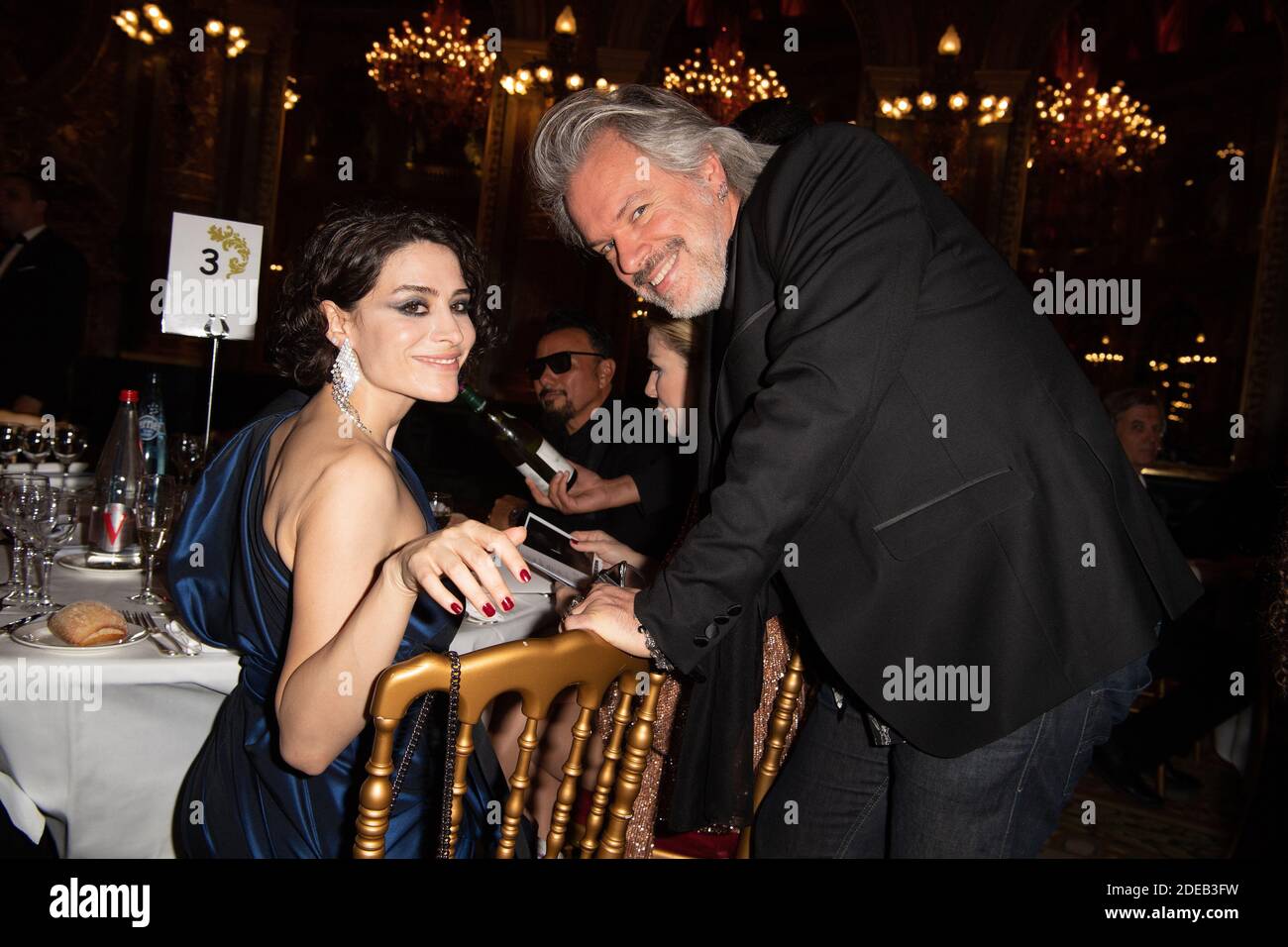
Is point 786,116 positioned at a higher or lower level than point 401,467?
higher

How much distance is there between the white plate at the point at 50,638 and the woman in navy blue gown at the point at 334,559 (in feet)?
0.37

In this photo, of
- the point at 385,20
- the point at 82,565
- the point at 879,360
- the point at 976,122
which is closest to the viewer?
the point at 879,360

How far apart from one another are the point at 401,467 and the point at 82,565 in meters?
1.03

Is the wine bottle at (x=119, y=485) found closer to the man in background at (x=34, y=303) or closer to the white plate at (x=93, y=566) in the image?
the white plate at (x=93, y=566)

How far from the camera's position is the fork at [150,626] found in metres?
1.85

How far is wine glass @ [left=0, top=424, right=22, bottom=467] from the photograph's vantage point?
334cm

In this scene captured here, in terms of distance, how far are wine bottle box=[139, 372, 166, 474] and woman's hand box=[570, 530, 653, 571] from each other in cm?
136

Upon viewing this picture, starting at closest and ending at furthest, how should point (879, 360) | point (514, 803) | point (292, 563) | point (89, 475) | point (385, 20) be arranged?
point (514, 803), point (879, 360), point (292, 563), point (89, 475), point (385, 20)

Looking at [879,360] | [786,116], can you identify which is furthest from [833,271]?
[786,116]

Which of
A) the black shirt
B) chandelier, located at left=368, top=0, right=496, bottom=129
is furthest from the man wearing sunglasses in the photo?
chandelier, located at left=368, top=0, right=496, bottom=129

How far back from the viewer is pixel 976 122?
873 centimetres

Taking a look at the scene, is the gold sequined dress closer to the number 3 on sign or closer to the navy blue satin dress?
the navy blue satin dress

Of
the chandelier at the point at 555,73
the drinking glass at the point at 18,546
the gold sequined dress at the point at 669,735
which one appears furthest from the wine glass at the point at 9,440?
the chandelier at the point at 555,73
